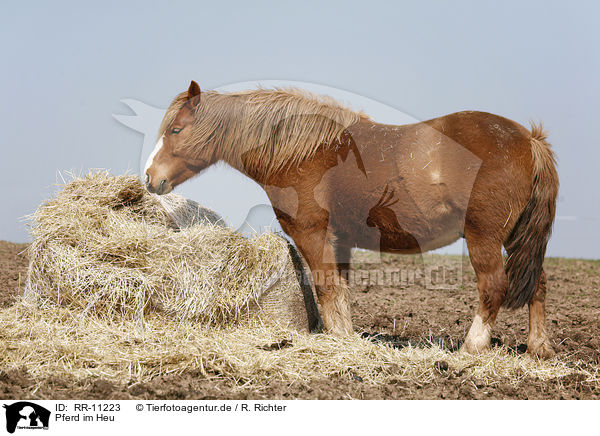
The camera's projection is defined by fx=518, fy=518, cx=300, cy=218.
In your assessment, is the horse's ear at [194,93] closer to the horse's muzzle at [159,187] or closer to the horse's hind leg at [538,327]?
the horse's muzzle at [159,187]

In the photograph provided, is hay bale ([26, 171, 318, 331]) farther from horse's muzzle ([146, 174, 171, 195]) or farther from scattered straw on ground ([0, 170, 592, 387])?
horse's muzzle ([146, 174, 171, 195])

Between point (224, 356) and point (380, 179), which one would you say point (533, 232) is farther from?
point (224, 356)

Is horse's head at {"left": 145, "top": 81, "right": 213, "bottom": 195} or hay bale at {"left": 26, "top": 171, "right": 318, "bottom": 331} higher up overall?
horse's head at {"left": 145, "top": 81, "right": 213, "bottom": 195}

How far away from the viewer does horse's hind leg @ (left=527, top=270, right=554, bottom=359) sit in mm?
4477

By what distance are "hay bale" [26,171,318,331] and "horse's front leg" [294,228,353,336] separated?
0.92 feet

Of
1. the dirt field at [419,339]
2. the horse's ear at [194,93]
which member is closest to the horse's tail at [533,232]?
the dirt field at [419,339]

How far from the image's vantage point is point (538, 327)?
→ 14.8ft

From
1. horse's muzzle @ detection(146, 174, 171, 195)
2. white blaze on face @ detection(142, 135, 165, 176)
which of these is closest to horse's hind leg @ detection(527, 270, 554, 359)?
horse's muzzle @ detection(146, 174, 171, 195)

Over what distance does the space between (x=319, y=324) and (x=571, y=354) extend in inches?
91.3

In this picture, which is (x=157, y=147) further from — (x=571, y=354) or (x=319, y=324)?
(x=571, y=354)

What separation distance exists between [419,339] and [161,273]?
2652 mm
